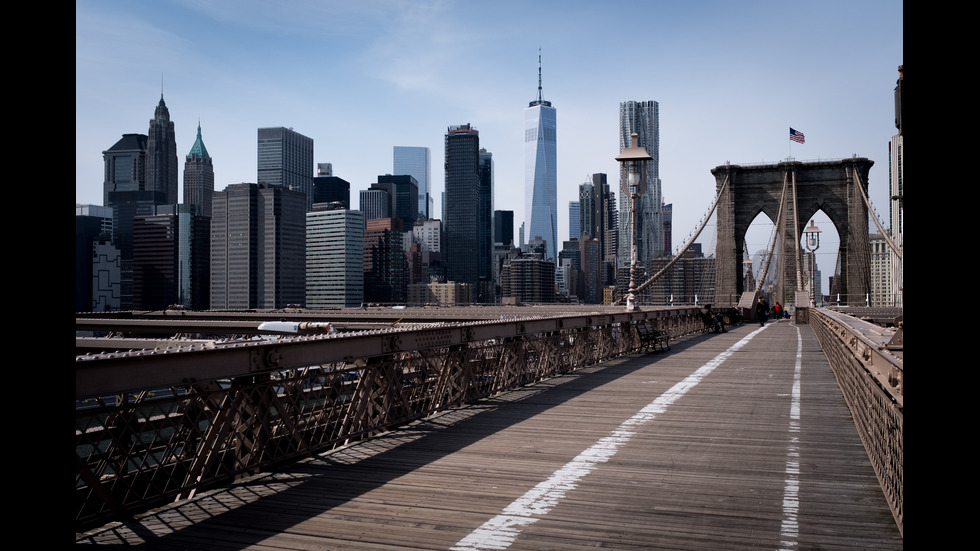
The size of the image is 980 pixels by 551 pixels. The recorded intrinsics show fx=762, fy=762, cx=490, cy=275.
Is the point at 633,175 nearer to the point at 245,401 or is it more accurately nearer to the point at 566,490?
the point at 566,490

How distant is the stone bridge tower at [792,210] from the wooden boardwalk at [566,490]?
68270mm

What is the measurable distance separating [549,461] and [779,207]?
75.8 metres

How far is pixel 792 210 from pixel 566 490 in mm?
77893

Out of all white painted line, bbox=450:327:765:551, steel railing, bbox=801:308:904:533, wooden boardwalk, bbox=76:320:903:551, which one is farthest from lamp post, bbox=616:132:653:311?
steel railing, bbox=801:308:904:533

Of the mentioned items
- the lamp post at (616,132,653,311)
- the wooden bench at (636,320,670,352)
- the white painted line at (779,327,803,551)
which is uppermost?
the lamp post at (616,132,653,311)

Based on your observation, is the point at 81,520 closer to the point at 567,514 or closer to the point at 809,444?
the point at 567,514

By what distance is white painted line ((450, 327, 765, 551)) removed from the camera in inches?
196

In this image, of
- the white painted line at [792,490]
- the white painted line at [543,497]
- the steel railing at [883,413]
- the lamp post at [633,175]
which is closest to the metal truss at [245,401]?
the white painted line at [543,497]

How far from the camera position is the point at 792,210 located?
3056 inches

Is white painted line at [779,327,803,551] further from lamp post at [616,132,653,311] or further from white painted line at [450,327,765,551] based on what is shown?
lamp post at [616,132,653,311]

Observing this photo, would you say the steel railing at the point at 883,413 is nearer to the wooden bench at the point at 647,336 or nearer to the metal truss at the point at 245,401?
the metal truss at the point at 245,401

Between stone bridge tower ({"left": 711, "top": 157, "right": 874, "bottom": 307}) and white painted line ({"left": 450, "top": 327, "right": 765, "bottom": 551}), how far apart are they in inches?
2709

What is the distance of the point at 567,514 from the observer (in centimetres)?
560
